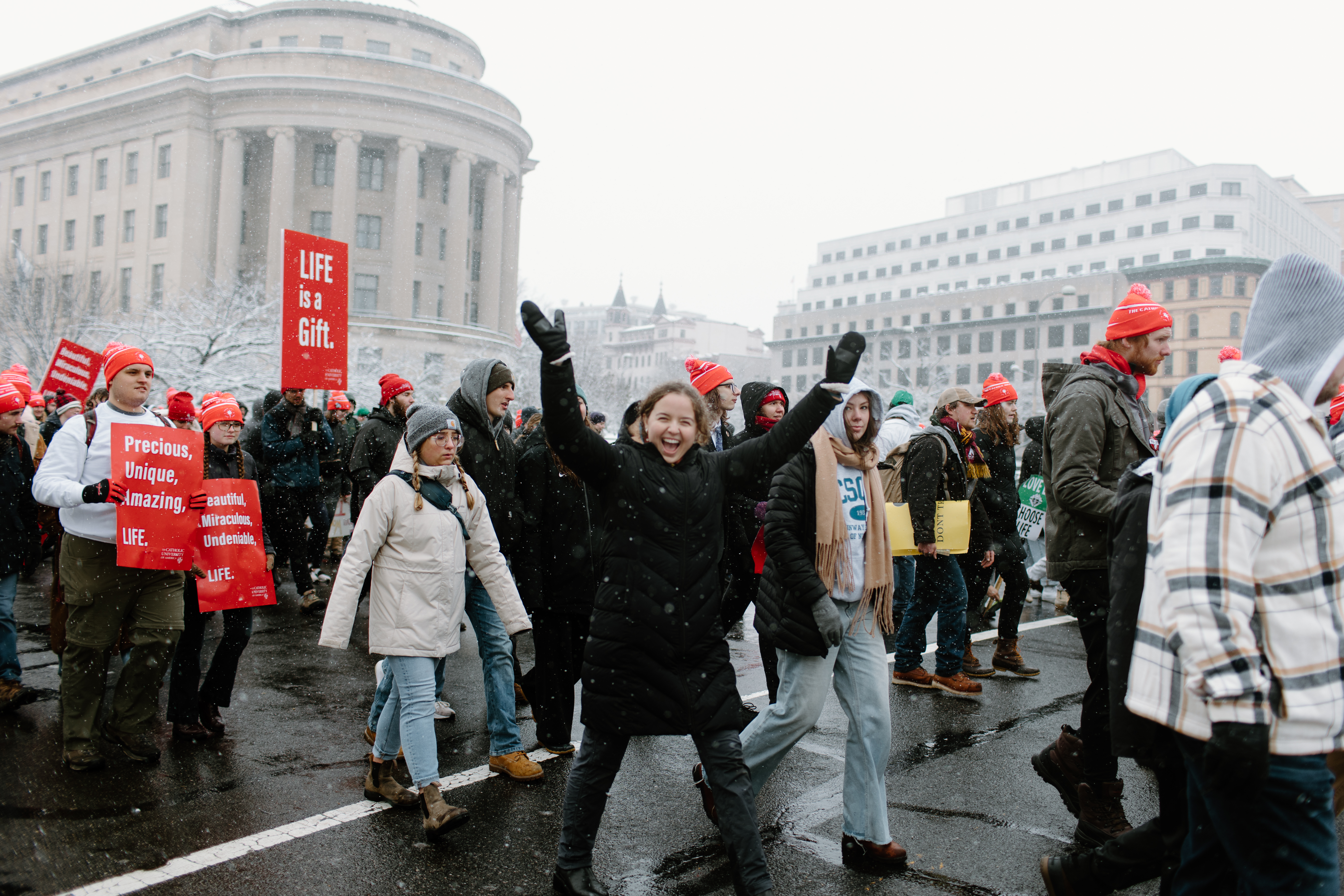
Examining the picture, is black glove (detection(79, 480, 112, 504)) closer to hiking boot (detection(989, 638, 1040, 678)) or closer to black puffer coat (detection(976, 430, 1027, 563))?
black puffer coat (detection(976, 430, 1027, 563))

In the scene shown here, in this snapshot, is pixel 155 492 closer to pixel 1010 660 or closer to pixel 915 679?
pixel 915 679

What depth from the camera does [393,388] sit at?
8047 mm

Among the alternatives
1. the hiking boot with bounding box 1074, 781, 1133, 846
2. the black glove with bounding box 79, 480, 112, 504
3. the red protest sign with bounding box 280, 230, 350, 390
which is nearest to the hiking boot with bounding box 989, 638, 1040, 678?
the hiking boot with bounding box 1074, 781, 1133, 846

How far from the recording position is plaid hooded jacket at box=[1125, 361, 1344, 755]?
2.26m

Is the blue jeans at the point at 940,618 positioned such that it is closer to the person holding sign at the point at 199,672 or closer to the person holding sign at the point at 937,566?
the person holding sign at the point at 937,566

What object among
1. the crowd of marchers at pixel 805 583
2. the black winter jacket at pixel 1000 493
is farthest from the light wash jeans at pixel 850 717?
the black winter jacket at pixel 1000 493

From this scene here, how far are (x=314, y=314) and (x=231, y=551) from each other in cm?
486

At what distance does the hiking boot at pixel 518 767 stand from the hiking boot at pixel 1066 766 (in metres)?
2.39

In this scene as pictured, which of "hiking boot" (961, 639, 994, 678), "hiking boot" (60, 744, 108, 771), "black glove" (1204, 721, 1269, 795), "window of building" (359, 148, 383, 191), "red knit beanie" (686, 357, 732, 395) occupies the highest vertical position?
"window of building" (359, 148, 383, 191)

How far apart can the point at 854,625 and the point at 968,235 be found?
360 feet

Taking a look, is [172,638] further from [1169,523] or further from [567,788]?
[1169,523]

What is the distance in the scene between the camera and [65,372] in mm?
11711

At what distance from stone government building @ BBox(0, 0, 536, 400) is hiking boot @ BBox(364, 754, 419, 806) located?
177 feet

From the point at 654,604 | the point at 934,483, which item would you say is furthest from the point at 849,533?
the point at 934,483
